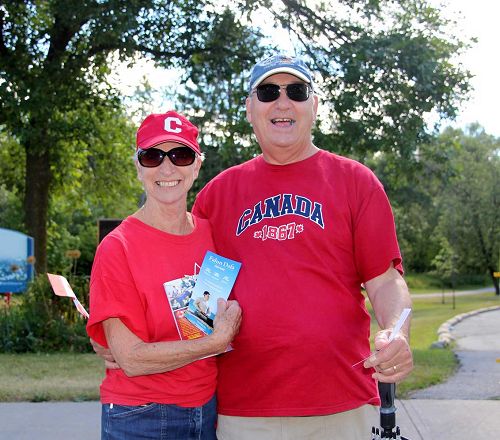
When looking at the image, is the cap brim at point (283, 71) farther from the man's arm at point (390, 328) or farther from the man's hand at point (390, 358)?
the man's hand at point (390, 358)

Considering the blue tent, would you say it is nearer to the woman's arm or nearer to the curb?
the curb

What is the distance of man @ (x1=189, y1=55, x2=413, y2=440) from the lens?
8.78ft

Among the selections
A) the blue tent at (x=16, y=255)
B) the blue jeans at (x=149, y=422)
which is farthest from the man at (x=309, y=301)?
the blue tent at (x=16, y=255)

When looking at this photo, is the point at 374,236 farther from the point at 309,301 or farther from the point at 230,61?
the point at 230,61

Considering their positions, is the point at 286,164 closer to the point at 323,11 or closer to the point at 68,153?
the point at 323,11

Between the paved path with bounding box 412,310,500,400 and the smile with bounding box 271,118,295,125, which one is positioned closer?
the smile with bounding box 271,118,295,125

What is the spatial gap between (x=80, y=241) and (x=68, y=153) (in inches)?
665

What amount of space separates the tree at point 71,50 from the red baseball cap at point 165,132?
29.2 feet

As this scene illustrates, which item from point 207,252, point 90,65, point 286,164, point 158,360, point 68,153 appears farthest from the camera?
point 68,153

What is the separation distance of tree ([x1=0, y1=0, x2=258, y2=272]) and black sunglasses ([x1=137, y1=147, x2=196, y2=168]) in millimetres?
8964

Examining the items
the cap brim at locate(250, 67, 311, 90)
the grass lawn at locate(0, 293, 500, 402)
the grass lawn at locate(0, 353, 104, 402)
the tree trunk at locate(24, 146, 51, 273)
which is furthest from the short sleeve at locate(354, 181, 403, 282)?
Result: the tree trunk at locate(24, 146, 51, 273)

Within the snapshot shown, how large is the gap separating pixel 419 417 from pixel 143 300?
153 inches

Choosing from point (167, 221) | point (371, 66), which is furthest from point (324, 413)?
point (371, 66)

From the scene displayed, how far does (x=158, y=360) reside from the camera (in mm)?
2525
